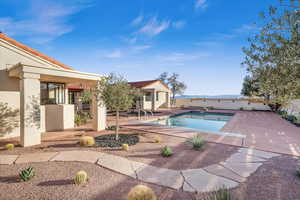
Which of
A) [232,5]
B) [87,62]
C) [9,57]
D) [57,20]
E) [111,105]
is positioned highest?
[232,5]

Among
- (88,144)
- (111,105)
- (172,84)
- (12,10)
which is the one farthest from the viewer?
(172,84)

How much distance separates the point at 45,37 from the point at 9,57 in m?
4.30

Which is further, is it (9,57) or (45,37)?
(45,37)

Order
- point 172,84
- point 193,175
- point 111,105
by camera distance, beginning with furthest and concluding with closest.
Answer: point 172,84 < point 111,105 < point 193,175

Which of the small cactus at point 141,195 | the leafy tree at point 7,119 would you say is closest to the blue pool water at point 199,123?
the small cactus at point 141,195

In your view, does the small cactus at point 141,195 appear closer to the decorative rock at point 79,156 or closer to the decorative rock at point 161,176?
the decorative rock at point 161,176

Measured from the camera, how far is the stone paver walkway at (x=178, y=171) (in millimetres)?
3148

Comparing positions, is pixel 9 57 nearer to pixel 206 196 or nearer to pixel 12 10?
pixel 12 10

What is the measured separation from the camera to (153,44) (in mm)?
14445

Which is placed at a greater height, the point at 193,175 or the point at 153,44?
the point at 153,44

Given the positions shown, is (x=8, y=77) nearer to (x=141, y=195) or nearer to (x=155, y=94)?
(x=141, y=195)

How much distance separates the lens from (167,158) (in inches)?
178

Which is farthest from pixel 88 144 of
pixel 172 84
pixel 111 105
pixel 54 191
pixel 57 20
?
pixel 172 84

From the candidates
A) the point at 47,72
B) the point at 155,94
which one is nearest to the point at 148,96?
the point at 155,94
